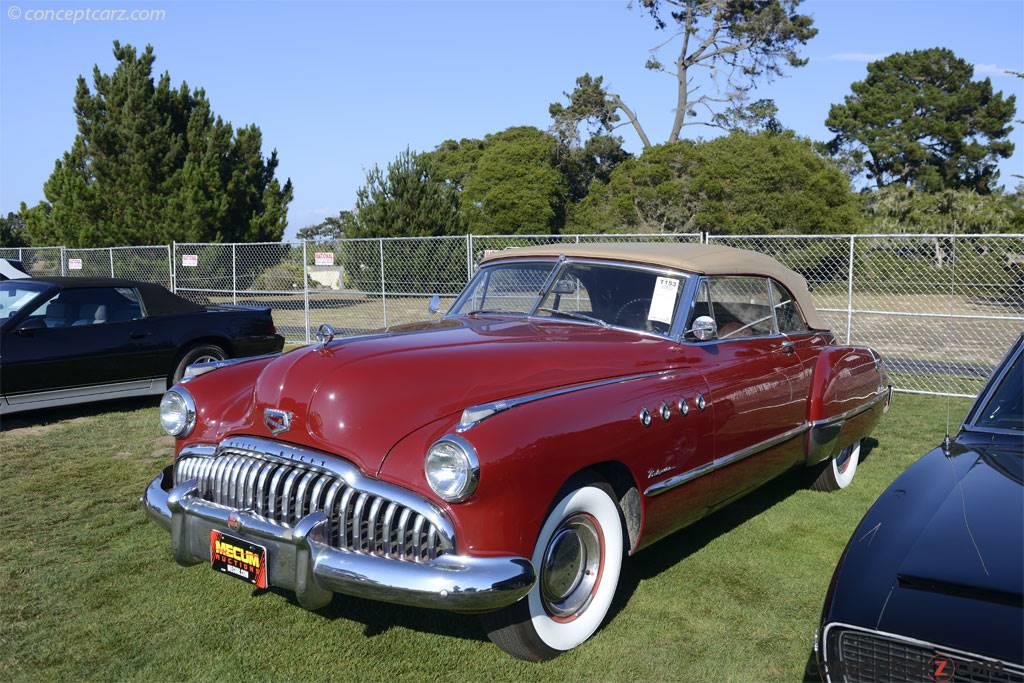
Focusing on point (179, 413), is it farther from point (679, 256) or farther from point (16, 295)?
point (16, 295)

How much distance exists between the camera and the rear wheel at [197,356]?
27.9 feet

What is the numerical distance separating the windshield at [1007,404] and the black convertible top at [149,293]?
7.64 metres

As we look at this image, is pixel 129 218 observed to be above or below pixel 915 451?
above

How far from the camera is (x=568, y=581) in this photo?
339 cm

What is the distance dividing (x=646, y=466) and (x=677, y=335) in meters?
0.89

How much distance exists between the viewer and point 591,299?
4535 millimetres

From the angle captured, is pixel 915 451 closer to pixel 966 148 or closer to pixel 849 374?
pixel 849 374

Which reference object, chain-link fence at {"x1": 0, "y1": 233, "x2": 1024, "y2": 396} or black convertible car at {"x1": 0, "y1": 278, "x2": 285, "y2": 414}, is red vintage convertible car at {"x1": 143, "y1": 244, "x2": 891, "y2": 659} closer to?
black convertible car at {"x1": 0, "y1": 278, "x2": 285, "y2": 414}

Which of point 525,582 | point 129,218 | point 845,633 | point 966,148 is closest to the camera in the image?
point 845,633

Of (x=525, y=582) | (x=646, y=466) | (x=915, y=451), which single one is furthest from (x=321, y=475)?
(x=915, y=451)

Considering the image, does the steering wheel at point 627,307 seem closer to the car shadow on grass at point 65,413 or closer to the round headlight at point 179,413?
the round headlight at point 179,413


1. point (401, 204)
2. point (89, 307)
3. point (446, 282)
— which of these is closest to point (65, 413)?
point (89, 307)

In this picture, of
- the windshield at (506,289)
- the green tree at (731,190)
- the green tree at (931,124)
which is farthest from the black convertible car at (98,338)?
the green tree at (931,124)

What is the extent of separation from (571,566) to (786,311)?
2752mm
